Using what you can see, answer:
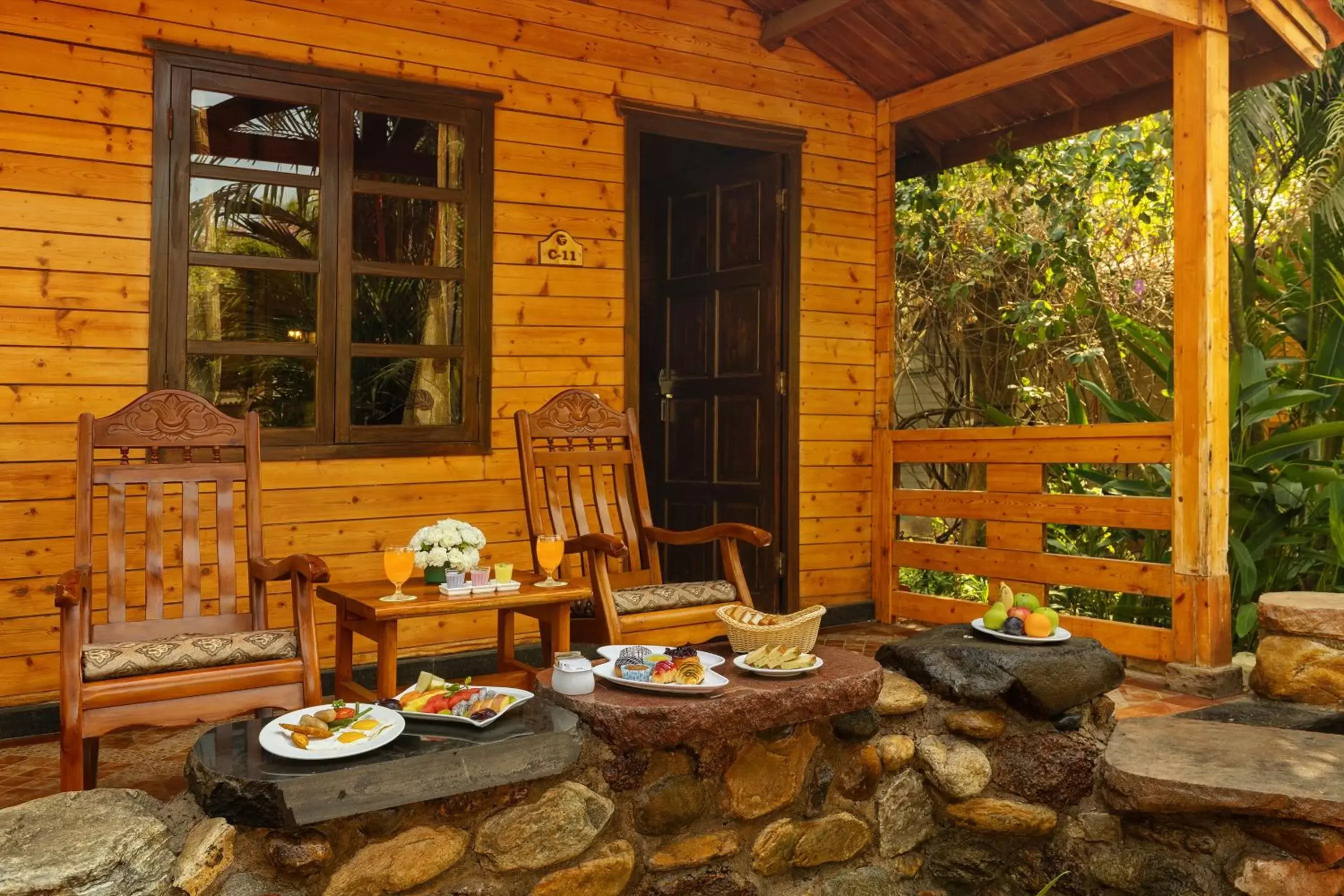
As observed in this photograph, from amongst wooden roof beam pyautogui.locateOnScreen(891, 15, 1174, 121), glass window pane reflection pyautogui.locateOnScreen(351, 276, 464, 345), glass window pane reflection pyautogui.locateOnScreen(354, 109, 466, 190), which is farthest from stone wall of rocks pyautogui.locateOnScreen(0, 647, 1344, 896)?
wooden roof beam pyautogui.locateOnScreen(891, 15, 1174, 121)

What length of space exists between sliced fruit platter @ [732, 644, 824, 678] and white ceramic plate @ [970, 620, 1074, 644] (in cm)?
72

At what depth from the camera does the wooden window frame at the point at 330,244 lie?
4.00 meters

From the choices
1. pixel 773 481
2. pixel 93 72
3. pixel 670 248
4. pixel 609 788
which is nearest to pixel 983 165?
pixel 670 248

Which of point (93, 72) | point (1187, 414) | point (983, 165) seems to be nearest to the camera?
point (93, 72)

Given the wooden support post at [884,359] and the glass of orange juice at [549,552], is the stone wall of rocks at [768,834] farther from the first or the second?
the wooden support post at [884,359]

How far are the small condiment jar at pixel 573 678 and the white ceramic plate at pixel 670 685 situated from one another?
0.07 metres

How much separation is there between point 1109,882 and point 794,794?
3.10 feet

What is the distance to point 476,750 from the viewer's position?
2.17 metres

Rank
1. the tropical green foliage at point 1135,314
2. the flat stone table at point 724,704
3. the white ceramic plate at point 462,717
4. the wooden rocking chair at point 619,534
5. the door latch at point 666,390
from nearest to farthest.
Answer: the white ceramic plate at point 462,717 < the flat stone table at point 724,704 < the wooden rocking chair at point 619,534 < the tropical green foliage at point 1135,314 < the door latch at point 666,390

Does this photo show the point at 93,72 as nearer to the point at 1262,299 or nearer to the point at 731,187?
the point at 731,187

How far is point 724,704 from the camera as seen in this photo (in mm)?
2445

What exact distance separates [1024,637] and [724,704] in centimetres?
111

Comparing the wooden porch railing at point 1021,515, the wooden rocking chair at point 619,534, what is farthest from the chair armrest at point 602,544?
the wooden porch railing at point 1021,515

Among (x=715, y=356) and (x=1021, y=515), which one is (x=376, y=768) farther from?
(x=715, y=356)
